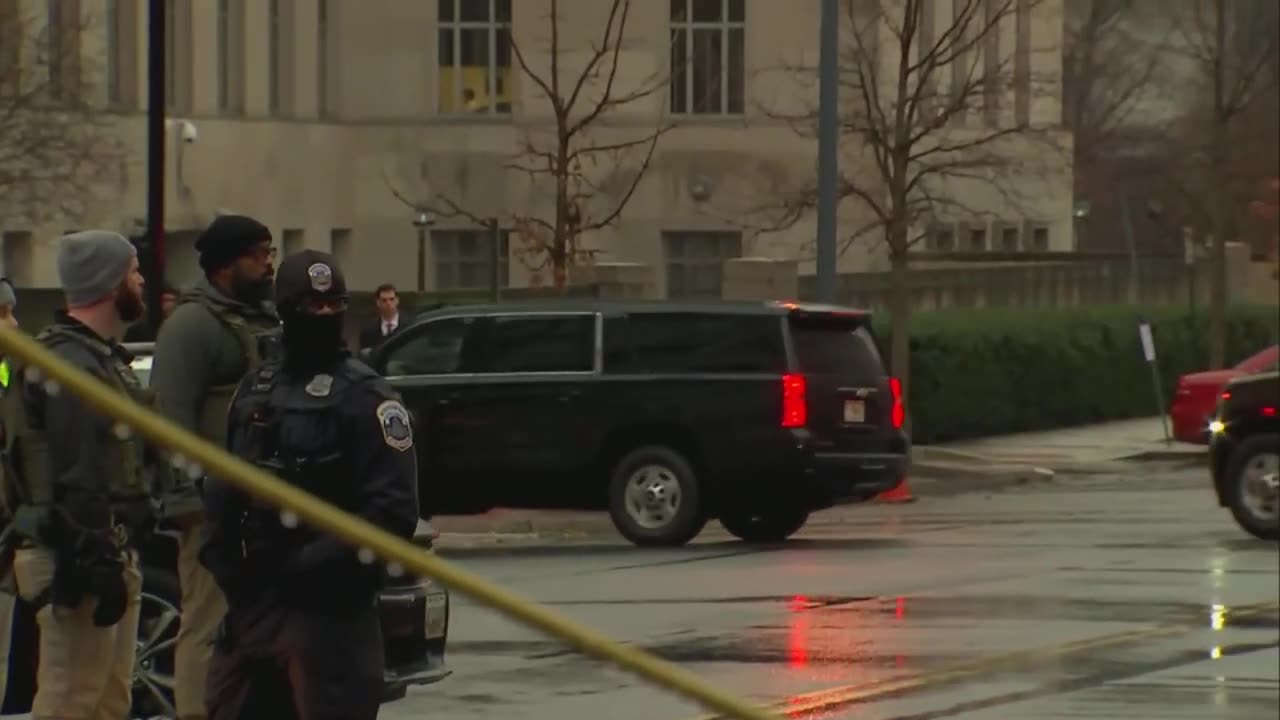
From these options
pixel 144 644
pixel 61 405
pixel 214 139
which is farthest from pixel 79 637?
pixel 214 139

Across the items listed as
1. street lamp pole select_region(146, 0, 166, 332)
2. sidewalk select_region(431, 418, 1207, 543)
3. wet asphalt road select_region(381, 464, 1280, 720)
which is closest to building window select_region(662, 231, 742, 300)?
sidewalk select_region(431, 418, 1207, 543)

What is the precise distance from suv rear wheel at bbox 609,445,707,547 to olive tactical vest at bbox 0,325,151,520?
11318 mm

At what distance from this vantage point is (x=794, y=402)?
19.0 m

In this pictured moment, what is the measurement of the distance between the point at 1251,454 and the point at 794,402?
3.26 meters

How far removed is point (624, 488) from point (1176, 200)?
A: 4745 centimetres

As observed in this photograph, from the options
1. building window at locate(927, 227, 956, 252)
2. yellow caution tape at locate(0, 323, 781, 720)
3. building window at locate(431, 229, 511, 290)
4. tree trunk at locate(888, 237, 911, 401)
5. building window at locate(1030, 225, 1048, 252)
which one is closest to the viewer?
yellow caution tape at locate(0, 323, 781, 720)

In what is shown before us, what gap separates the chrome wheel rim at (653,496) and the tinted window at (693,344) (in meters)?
0.80

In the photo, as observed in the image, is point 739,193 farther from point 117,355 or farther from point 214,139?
point 117,355

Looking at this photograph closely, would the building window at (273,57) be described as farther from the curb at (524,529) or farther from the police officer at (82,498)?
the police officer at (82,498)

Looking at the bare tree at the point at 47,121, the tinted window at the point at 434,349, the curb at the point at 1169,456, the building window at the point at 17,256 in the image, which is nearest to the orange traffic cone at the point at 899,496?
the tinted window at the point at 434,349

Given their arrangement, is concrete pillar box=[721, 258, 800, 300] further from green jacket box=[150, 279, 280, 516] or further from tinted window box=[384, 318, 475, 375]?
green jacket box=[150, 279, 280, 516]

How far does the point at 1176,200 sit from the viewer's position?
212 feet

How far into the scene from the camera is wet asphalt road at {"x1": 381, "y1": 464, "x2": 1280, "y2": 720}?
11297mm

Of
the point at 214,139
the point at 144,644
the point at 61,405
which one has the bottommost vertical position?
the point at 144,644
